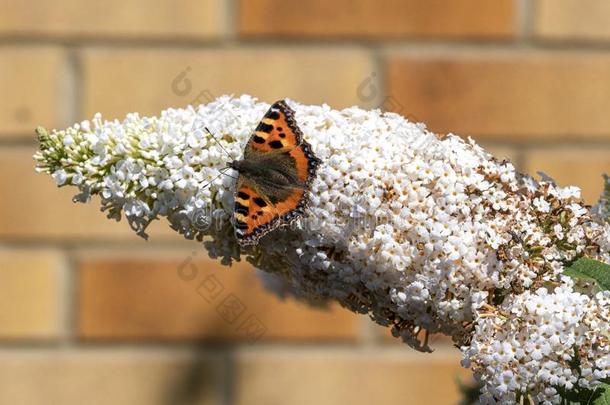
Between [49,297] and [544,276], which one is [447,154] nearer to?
[544,276]

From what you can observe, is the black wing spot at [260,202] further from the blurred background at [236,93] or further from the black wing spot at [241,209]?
the blurred background at [236,93]

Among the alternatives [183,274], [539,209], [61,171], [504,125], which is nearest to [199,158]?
[61,171]

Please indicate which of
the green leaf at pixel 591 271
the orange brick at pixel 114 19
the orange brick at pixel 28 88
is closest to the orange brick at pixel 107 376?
the orange brick at pixel 28 88

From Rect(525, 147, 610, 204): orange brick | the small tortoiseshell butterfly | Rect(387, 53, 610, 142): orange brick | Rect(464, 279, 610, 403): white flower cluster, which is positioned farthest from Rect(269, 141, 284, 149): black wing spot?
Rect(525, 147, 610, 204): orange brick

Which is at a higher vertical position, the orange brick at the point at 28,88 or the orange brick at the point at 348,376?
the orange brick at the point at 28,88

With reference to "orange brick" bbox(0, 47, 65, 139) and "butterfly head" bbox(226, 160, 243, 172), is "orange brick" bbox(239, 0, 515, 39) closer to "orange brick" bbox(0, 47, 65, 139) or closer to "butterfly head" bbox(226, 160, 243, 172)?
"orange brick" bbox(0, 47, 65, 139)

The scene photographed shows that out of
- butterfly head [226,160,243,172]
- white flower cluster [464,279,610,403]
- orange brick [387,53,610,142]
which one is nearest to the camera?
white flower cluster [464,279,610,403]
